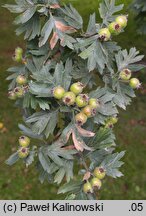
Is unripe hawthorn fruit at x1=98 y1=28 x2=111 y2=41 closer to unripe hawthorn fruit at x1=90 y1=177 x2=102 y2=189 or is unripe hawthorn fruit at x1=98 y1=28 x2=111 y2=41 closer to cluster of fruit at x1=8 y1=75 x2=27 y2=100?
cluster of fruit at x1=8 y1=75 x2=27 y2=100

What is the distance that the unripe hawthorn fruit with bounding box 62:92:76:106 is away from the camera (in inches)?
81.0

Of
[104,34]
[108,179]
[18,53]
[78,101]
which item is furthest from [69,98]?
[108,179]

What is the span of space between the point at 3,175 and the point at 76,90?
3.80 metres

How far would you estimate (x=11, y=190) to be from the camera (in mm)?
5398

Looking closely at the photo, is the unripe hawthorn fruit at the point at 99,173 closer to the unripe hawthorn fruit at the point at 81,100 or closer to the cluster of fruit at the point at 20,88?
the unripe hawthorn fruit at the point at 81,100

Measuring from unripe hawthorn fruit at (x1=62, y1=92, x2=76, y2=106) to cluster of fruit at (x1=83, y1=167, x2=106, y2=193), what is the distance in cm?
42

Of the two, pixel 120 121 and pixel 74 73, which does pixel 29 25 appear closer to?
pixel 74 73

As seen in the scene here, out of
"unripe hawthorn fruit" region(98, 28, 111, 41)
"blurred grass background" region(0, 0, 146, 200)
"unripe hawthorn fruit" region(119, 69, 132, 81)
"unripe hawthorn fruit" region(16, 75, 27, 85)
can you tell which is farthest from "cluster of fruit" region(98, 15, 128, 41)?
"blurred grass background" region(0, 0, 146, 200)

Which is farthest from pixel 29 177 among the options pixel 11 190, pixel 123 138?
pixel 123 138

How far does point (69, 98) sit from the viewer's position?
6.74 feet

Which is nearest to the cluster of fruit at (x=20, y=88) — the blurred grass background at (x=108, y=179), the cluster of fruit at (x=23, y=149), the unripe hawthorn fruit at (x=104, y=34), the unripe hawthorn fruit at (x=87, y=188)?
the cluster of fruit at (x=23, y=149)

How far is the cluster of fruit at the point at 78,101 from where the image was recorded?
6.77 feet

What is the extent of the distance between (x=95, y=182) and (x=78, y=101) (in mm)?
458

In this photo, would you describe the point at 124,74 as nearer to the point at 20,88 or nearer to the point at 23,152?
the point at 20,88
